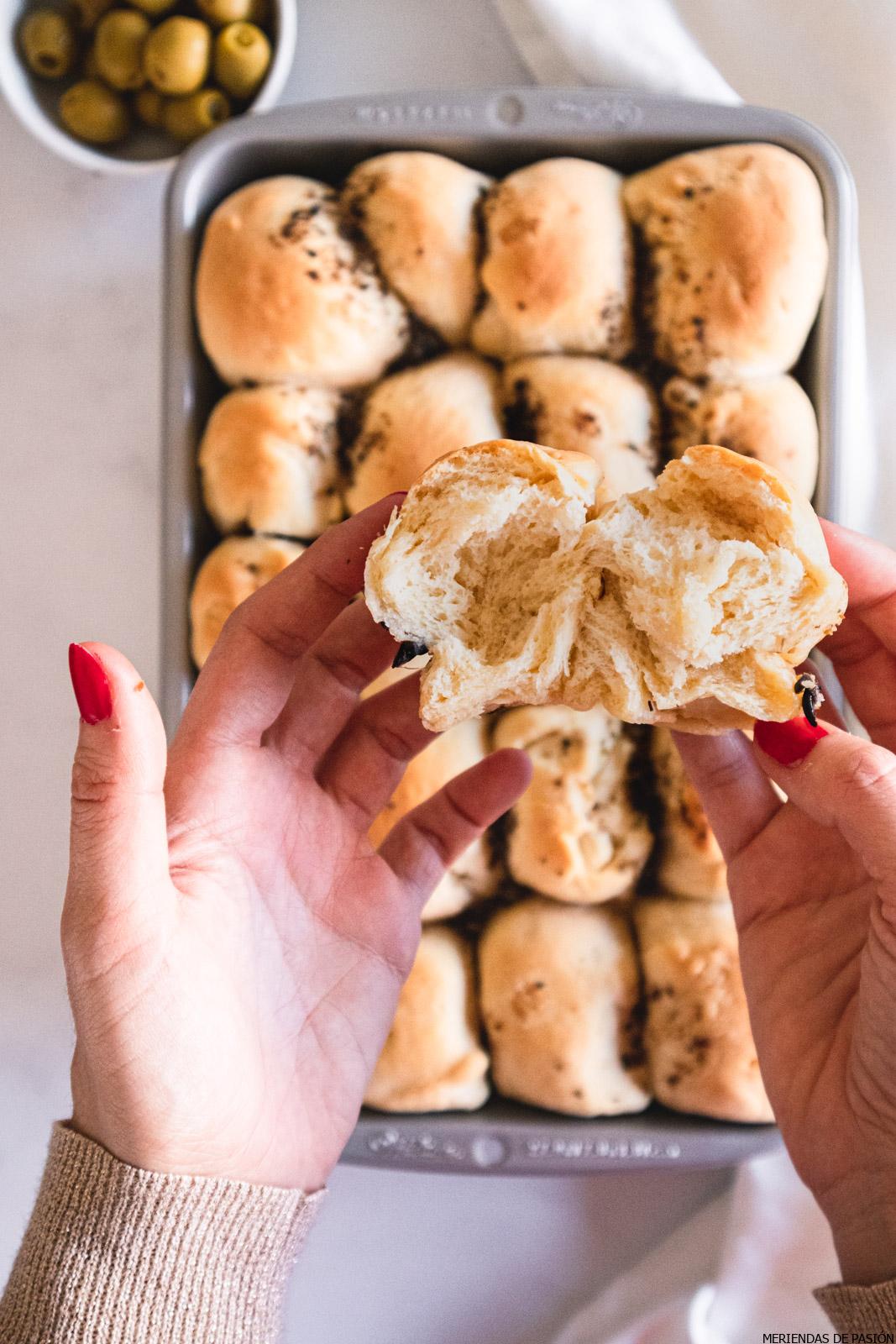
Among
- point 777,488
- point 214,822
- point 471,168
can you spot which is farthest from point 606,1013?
point 471,168

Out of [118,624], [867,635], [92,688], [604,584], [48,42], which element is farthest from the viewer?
[118,624]

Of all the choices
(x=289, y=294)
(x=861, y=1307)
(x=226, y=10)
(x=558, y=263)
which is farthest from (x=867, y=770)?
(x=226, y=10)

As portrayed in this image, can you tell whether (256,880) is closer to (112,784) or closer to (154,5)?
(112,784)

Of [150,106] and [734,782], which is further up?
[150,106]

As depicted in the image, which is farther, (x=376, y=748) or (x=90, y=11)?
(x=90, y=11)

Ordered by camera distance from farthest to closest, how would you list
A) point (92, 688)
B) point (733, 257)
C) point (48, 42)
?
point (48, 42), point (733, 257), point (92, 688)

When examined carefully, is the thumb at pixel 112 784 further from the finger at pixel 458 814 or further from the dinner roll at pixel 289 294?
the dinner roll at pixel 289 294

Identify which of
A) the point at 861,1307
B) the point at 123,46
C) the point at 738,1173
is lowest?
the point at 738,1173
